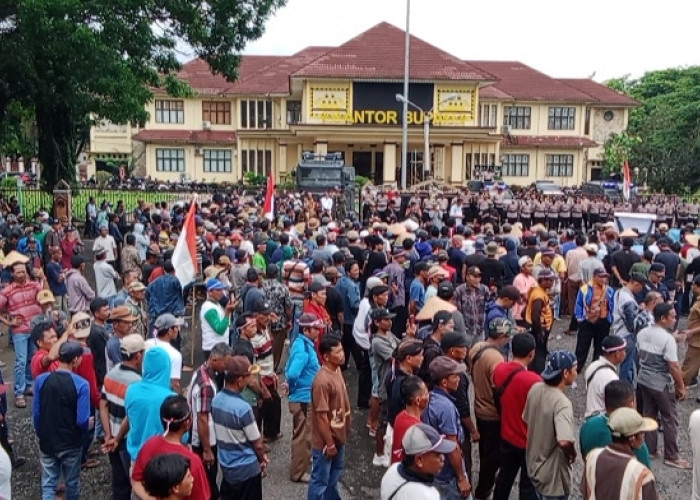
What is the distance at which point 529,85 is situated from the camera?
1849 inches

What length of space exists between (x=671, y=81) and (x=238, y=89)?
37478 millimetres

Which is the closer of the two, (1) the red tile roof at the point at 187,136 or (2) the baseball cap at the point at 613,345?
(2) the baseball cap at the point at 613,345

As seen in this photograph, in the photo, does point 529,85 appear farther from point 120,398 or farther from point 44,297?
point 120,398

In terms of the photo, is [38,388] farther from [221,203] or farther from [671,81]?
[671,81]

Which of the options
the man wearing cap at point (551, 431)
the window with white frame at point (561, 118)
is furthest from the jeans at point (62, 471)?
the window with white frame at point (561, 118)

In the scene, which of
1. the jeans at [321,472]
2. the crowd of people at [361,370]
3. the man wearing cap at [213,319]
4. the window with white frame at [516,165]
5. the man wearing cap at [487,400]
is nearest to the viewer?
the crowd of people at [361,370]

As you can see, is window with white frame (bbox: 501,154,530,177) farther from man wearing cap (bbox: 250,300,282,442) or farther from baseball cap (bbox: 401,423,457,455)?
baseball cap (bbox: 401,423,457,455)

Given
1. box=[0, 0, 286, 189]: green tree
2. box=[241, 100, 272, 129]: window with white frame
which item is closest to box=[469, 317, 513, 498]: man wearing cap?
box=[0, 0, 286, 189]: green tree

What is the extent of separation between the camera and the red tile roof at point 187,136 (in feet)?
143

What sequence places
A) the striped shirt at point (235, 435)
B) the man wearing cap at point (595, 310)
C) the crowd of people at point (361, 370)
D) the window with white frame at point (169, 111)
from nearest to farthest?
the crowd of people at point (361, 370), the striped shirt at point (235, 435), the man wearing cap at point (595, 310), the window with white frame at point (169, 111)

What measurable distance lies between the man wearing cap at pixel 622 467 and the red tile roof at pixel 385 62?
3485 cm

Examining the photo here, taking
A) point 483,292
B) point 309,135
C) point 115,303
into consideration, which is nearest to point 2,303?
point 115,303

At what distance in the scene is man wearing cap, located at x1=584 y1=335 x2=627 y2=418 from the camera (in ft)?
17.7

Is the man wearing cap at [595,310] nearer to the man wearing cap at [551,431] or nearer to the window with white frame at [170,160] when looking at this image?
the man wearing cap at [551,431]
